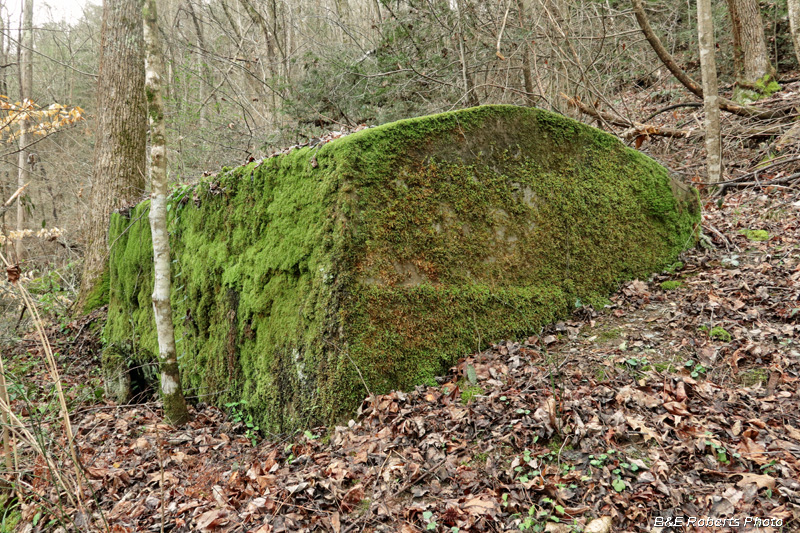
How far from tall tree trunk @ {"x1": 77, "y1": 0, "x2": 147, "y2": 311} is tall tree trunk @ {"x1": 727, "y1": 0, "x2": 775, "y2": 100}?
11.6 meters

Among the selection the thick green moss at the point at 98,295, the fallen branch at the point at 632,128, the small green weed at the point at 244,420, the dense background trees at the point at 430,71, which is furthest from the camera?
the fallen branch at the point at 632,128

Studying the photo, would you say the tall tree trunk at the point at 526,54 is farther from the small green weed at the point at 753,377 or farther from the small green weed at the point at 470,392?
the small green weed at the point at 470,392

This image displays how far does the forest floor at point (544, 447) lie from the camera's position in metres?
2.30

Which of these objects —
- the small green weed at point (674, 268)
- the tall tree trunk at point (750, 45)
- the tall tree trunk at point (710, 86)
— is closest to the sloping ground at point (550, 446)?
the small green weed at point (674, 268)

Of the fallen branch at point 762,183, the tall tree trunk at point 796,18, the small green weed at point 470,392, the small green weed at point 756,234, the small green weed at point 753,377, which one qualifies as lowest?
the small green weed at point 470,392

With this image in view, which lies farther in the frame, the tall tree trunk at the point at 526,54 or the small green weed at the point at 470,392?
the tall tree trunk at the point at 526,54

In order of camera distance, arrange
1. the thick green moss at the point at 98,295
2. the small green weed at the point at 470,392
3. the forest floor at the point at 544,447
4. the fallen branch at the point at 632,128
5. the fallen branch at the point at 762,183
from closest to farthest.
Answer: the forest floor at the point at 544,447 → the small green weed at the point at 470,392 → the fallen branch at the point at 762,183 → the thick green moss at the point at 98,295 → the fallen branch at the point at 632,128

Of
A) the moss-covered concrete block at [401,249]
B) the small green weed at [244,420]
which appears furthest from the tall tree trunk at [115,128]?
the small green weed at [244,420]

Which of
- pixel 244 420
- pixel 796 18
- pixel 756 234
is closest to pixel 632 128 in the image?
pixel 796 18

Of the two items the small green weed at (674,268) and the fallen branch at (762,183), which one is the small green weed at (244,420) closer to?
the small green weed at (674,268)

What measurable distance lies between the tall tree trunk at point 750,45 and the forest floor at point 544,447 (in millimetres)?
6410

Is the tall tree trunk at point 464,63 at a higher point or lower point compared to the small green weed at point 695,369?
higher

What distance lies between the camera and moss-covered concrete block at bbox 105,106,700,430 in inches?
137

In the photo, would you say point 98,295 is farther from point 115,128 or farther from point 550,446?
point 550,446
